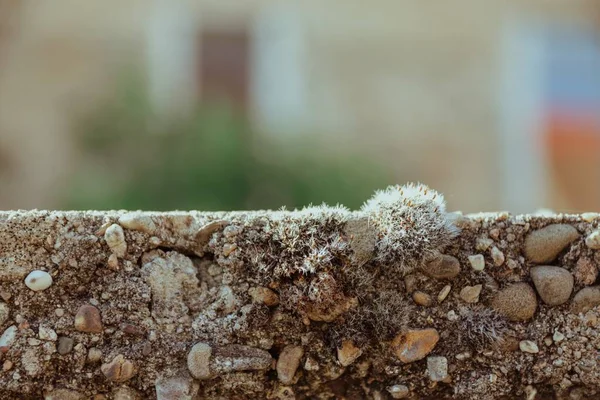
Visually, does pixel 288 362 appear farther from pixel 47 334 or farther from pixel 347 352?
Answer: pixel 47 334

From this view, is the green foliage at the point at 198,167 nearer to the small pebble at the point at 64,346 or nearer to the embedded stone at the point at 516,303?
the embedded stone at the point at 516,303

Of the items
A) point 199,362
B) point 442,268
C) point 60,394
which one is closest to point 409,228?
point 442,268

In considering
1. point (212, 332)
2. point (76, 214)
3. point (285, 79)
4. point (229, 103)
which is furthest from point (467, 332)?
point (285, 79)

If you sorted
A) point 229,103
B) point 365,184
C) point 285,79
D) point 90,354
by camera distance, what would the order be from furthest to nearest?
point 285,79
point 229,103
point 365,184
point 90,354

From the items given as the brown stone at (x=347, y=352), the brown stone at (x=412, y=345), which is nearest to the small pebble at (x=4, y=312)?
the brown stone at (x=347, y=352)

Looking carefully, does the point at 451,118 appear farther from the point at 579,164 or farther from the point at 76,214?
the point at 76,214

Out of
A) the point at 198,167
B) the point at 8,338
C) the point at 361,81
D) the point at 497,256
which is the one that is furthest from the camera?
the point at 361,81

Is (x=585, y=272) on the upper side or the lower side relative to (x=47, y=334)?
upper
